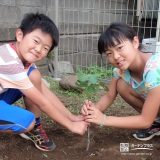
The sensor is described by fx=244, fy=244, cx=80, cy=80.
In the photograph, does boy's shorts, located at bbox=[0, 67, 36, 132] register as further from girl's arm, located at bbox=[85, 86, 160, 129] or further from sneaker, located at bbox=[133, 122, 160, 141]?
sneaker, located at bbox=[133, 122, 160, 141]

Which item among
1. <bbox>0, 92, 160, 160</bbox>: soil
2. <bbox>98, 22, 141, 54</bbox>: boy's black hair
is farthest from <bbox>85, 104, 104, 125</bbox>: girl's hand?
<bbox>98, 22, 141, 54</bbox>: boy's black hair

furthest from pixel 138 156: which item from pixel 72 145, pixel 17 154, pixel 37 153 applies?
pixel 17 154

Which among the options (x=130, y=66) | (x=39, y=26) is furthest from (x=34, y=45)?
(x=130, y=66)

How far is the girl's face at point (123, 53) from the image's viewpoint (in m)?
1.43

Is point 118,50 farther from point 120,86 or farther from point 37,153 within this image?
point 37,153

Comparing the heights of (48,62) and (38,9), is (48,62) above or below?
below

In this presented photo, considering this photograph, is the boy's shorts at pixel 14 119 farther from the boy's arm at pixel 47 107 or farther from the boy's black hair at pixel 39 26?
the boy's black hair at pixel 39 26

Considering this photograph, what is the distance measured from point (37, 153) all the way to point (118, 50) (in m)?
0.82

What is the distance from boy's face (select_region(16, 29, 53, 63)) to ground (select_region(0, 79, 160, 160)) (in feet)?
1.93

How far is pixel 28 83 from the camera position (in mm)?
1362

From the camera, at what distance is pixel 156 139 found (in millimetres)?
1791

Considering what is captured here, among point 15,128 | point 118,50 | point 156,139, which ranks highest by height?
point 118,50

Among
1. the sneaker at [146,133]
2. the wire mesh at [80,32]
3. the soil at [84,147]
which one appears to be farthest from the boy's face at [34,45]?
the wire mesh at [80,32]

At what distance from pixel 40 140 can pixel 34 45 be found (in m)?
0.63
